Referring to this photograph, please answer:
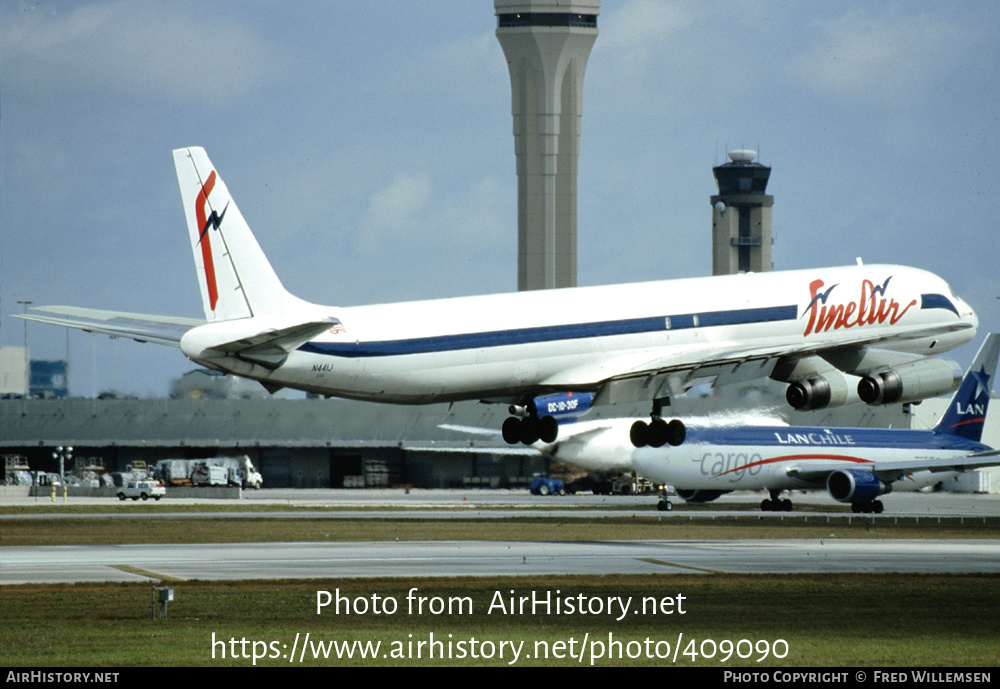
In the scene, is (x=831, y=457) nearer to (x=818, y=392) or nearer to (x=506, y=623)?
(x=818, y=392)

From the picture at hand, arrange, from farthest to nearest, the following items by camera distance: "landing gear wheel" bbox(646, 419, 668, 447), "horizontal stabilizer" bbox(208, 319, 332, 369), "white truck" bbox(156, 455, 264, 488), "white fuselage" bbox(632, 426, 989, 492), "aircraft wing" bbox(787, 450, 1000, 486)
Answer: "white truck" bbox(156, 455, 264, 488)
"white fuselage" bbox(632, 426, 989, 492)
"aircraft wing" bbox(787, 450, 1000, 486)
"landing gear wheel" bbox(646, 419, 668, 447)
"horizontal stabilizer" bbox(208, 319, 332, 369)

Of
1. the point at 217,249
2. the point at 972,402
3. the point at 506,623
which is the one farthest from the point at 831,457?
the point at 506,623

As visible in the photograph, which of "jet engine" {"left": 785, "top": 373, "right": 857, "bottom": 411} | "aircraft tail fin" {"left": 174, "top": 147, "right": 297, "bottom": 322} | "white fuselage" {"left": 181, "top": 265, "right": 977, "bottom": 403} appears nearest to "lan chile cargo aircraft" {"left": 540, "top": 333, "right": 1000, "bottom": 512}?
"white fuselage" {"left": 181, "top": 265, "right": 977, "bottom": 403}

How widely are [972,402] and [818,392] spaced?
48.7 meters

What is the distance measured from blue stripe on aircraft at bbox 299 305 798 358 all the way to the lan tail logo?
3.12 m

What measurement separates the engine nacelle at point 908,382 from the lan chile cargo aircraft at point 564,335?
54 mm

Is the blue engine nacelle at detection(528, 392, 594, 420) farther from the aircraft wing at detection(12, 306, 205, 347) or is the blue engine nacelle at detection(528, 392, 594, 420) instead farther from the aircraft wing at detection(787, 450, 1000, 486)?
the aircraft wing at detection(787, 450, 1000, 486)

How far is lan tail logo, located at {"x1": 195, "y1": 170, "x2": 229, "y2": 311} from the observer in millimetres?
42094

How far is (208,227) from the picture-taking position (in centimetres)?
4234

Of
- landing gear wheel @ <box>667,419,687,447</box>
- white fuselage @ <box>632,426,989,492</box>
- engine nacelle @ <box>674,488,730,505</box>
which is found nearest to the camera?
landing gear wheel @ <box>667,419,687,447</box>

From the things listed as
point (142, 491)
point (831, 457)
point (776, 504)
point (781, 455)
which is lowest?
point (142, 491)

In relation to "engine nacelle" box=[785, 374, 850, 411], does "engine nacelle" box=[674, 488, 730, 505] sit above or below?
below
